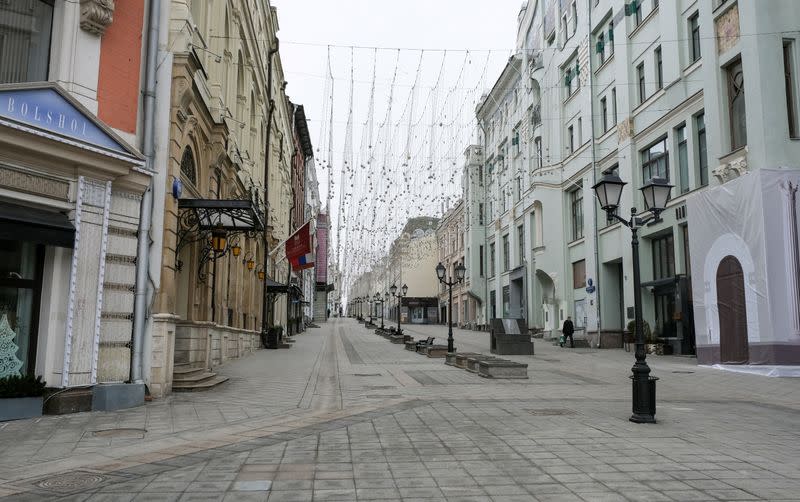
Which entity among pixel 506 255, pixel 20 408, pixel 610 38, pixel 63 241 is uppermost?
pixel 610 38

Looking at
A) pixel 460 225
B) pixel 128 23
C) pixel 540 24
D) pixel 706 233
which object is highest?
pixel 540 24

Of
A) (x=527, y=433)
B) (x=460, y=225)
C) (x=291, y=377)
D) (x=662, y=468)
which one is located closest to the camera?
(x=662, y=468)

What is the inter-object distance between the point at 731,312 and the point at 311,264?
16.5m

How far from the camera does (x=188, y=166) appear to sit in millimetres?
14961

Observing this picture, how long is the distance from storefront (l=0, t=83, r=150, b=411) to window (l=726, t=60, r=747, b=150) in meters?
17.9

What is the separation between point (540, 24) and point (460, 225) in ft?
92.5

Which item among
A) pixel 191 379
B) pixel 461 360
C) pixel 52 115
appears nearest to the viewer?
pixel 52 115

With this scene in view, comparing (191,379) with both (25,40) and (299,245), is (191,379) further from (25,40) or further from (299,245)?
(299,245)

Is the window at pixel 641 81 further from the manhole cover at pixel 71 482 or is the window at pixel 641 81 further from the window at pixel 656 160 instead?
the manhole cover at pixel 71 482

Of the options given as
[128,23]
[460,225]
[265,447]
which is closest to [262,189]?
[128,23]

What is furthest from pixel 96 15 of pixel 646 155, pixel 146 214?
pixel 646 155

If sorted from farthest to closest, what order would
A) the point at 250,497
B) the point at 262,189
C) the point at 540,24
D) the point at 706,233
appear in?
the point at 540,24 < the point at 262,189 < the point at 706,233 < the point at 250,497

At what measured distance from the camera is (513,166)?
46906mm

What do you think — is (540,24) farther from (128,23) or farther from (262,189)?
(128,23)
